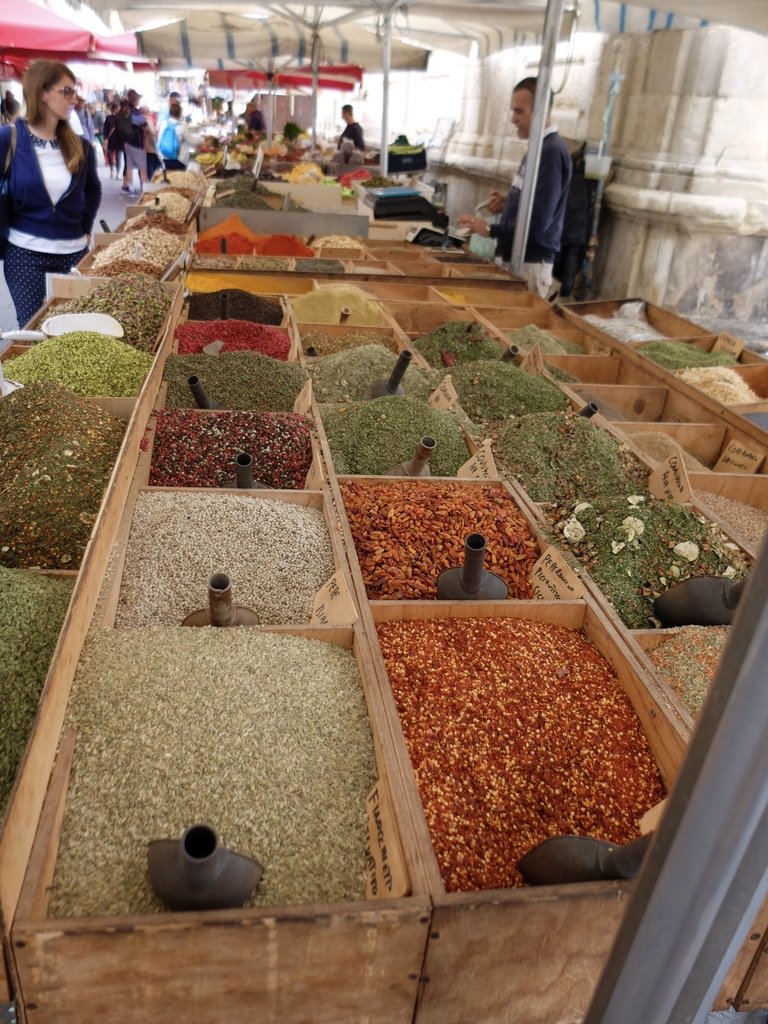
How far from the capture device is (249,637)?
60.0 inches

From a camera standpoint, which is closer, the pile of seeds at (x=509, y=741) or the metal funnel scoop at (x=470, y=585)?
the pile of seeds at (x=509, y=741)

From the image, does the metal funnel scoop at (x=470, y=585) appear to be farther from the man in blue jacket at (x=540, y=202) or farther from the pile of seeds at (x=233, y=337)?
the man in blue jacket at (x=540, y=202)

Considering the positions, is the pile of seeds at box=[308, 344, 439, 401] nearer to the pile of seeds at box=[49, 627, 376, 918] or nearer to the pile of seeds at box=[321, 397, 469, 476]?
the pile of seeds at box=[321, 397, 469, 476]

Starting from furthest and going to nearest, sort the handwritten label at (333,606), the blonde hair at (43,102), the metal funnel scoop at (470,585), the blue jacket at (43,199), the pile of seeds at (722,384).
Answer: the blue jacket at (43,199), the blonde hair at (43,102), the pile of seeds at (722,384), the metal funnel scoop at (470,585), the handwritten label at (333,606)

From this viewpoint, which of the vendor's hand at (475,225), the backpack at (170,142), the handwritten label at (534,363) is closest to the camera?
the handwritten label at (534,363)

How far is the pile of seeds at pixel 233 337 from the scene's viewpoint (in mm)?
3350

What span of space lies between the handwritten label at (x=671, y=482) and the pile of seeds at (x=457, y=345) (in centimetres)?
135

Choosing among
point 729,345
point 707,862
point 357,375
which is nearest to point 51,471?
point 357,375

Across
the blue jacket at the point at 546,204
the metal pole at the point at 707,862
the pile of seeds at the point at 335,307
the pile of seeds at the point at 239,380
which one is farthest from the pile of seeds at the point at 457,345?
the metal pole at the point at 707,862

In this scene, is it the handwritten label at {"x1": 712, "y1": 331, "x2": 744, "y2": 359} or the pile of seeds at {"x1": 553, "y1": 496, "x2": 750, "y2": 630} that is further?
the handwritten label at {"x1": 712, "y1": 331, "x2": 744, "y2": 359}

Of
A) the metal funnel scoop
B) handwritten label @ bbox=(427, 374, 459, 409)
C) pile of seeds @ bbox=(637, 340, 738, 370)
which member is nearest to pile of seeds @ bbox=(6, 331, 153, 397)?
handwritten label @ bbox=(427, 374, 459, 409)

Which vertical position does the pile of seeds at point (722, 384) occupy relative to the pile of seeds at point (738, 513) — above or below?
above

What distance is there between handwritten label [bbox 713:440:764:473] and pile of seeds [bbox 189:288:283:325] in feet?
7.43

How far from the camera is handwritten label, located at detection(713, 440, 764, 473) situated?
112 inches
